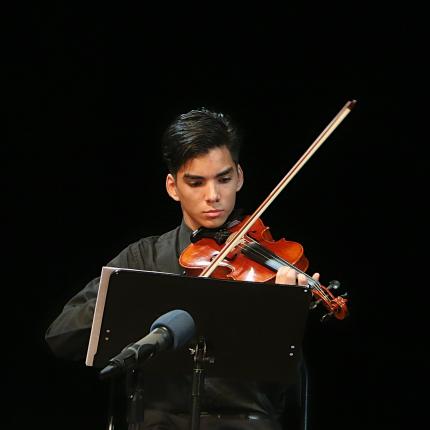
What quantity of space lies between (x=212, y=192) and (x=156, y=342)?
0.93 m

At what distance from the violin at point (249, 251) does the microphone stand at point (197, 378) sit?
32 centimetres

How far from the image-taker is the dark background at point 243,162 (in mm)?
2879

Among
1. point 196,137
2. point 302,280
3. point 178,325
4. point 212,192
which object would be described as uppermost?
point 196,137

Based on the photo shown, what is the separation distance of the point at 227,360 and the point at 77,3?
1660 millimetres

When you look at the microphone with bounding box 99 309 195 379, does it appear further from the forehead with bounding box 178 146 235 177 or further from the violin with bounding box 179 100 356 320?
the forehead with bounding box 178 146 235 177

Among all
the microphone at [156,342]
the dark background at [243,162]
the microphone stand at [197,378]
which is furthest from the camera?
the dark background at [243,162]

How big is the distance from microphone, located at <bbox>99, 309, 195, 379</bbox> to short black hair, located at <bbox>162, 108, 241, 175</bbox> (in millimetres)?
844

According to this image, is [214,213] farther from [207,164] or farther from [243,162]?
[243,162]

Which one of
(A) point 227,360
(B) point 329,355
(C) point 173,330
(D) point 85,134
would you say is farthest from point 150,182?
(C) point 173,330

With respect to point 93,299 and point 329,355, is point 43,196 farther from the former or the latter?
point 329,355

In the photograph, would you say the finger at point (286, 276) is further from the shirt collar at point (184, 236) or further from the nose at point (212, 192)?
the shirt collar at point (184, 236)

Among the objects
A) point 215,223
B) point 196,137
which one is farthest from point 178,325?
point 196,137

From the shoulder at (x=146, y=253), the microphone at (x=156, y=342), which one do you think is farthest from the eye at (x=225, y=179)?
the microphone at (x=156, y=342)

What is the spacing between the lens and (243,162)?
10.1ft
